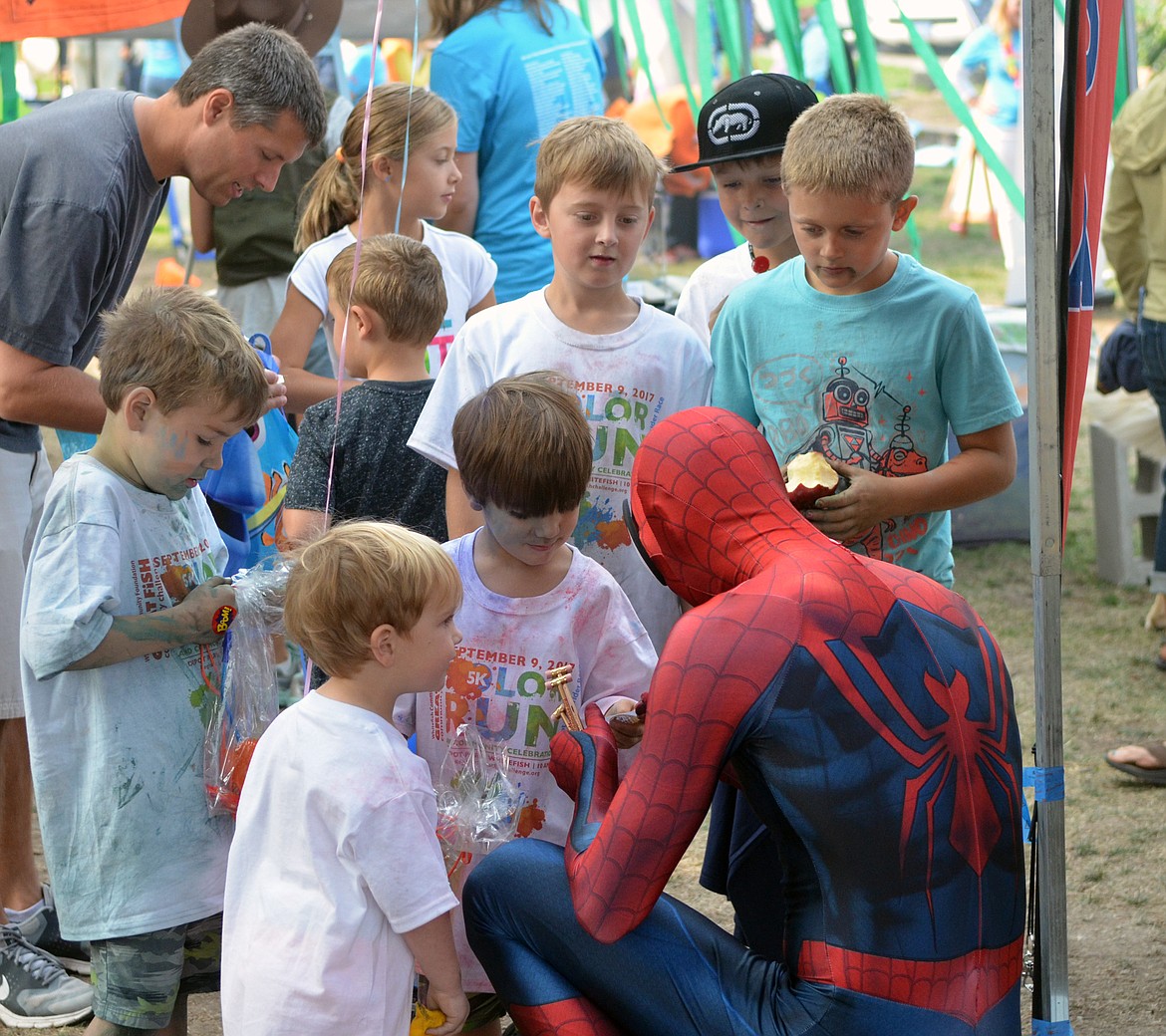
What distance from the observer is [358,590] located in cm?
217

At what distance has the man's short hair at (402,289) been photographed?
314cm

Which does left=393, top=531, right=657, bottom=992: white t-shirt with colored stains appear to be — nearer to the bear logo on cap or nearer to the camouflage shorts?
the camouflage shorts

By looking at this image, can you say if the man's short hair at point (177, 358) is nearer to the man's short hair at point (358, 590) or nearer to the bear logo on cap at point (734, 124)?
the man's short hair at point (358, 590)

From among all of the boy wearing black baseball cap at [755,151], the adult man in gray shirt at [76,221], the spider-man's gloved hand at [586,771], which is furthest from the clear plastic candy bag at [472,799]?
the boy wearing black baseball cap at [755,151]

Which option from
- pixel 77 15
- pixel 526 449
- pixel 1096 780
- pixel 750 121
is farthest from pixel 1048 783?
pixel 77 15

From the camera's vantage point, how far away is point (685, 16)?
13.2 metres

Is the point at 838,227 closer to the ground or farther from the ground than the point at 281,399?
farther from the ground

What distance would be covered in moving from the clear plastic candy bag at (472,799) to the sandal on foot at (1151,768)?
2.61 meters

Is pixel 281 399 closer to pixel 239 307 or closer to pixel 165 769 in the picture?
pixel 165 769

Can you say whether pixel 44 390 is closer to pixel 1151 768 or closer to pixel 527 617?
pixel 527 617


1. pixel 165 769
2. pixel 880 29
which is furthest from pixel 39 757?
pixel 880 29

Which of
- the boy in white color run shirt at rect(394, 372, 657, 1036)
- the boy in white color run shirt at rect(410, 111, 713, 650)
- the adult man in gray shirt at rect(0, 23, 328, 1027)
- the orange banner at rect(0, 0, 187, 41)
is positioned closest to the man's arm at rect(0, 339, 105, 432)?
the adult man in gray shirt at rect(0, 23, 328, 1027)

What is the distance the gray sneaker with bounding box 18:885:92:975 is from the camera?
3314mm

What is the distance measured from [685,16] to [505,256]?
9544 millimetres
